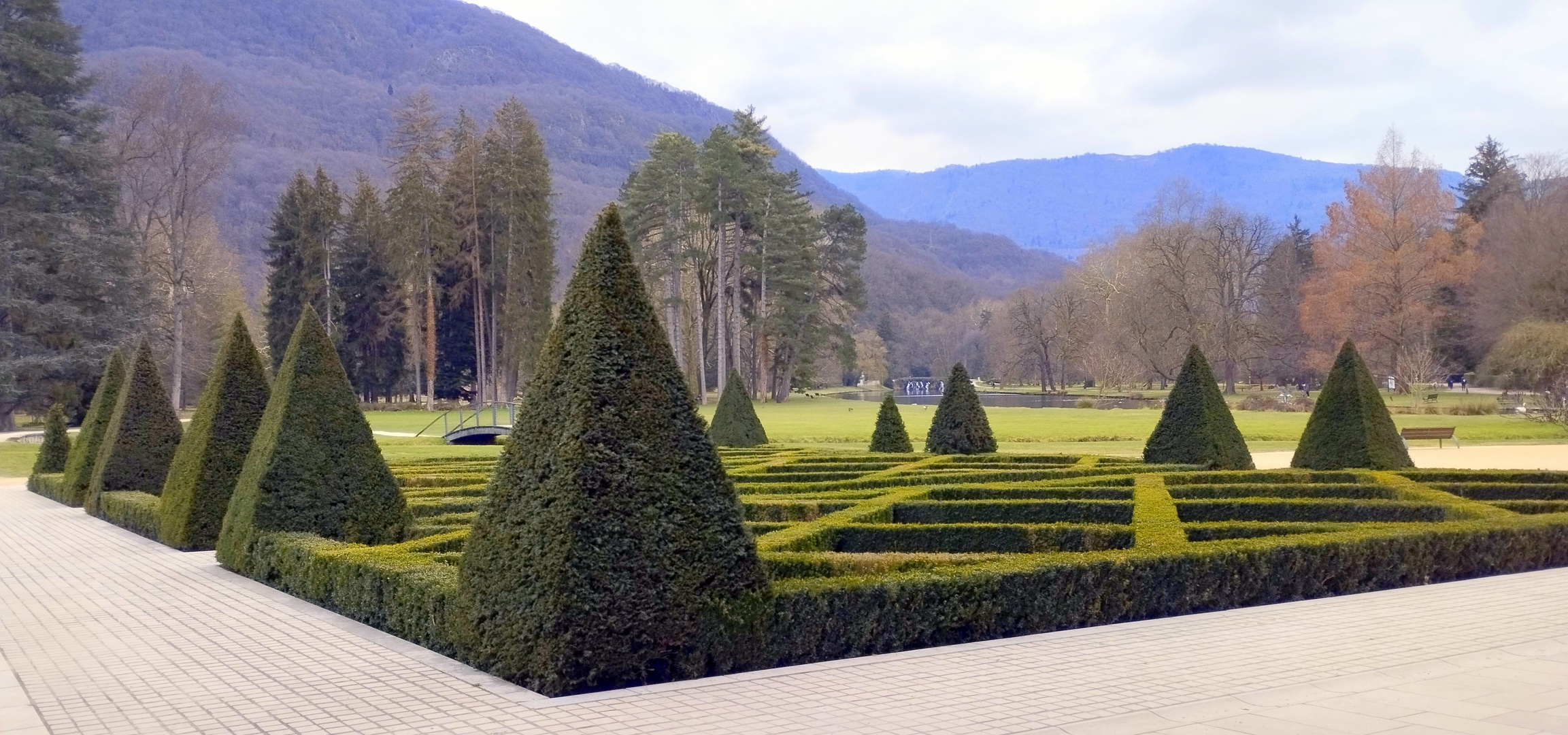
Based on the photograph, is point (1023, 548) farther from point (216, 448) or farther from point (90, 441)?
point (90, 441)

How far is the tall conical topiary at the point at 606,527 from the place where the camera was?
681 centimetres

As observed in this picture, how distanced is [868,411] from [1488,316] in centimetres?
3223

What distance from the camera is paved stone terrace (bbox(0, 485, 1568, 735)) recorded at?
19.8 feet

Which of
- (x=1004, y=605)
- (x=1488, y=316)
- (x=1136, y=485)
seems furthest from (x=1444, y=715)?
(x=1488, y=316)

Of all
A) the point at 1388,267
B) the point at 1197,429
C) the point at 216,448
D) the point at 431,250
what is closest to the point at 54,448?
the point at 216,448

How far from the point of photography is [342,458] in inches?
484

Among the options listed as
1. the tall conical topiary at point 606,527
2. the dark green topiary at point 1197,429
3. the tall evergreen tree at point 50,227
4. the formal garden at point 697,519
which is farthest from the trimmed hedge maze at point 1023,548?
the tall evergreen tree at point 50,227

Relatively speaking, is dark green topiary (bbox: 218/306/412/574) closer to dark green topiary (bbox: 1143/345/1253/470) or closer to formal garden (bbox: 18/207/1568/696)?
formal garden (bbox: 18/207/1568/696)

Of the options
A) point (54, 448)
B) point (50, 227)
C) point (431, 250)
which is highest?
point (431, 250)

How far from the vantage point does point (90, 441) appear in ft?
69.9

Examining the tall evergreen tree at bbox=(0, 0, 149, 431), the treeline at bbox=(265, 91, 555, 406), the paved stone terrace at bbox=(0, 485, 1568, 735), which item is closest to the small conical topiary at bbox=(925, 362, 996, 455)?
the paved stone terrace at bbox=(0, 485, 1568, 735)

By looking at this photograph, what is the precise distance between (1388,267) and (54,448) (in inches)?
2389

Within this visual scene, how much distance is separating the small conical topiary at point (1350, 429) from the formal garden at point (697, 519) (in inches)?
1.6

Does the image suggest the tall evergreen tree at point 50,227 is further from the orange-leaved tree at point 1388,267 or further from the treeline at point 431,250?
the orange-leaved tree at point 1388,267
